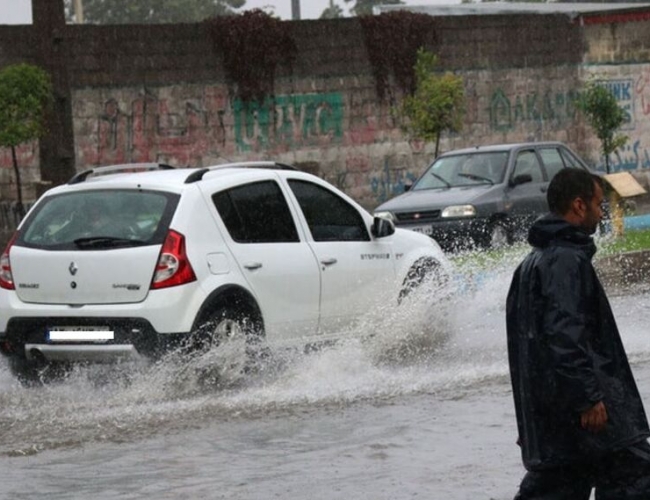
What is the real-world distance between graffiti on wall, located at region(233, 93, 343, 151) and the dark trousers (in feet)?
92.6

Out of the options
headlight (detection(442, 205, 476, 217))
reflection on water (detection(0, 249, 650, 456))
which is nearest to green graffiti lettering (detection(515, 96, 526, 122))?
headlight (detection(442, 205, 476, 217))

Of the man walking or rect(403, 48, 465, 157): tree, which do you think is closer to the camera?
the man walking

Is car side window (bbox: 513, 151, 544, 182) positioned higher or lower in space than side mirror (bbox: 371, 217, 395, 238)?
lower

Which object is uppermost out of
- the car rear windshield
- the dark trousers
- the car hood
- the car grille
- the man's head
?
the man's head

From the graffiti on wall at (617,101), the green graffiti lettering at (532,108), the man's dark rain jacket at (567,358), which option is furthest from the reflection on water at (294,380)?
the green graffiti lettering at (532,108)

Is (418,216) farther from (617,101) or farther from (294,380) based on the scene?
(617,101)

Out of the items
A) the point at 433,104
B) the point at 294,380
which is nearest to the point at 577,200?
the point at 294,380

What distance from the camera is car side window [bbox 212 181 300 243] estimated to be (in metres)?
12.7

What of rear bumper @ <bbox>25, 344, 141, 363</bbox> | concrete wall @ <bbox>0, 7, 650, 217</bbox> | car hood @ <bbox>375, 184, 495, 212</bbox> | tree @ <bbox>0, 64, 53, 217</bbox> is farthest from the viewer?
concrete wall @ <bbox>0, 7, 650, 217</bbox>

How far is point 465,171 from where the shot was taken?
2484cm

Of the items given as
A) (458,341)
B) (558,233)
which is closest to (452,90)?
(458,341)

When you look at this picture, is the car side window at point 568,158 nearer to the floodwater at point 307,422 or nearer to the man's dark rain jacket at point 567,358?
the floodwater at point 307,422

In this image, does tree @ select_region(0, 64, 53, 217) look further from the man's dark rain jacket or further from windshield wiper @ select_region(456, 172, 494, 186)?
the man's dark rain jacket

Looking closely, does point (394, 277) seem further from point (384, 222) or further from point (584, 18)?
point (584, 18)
